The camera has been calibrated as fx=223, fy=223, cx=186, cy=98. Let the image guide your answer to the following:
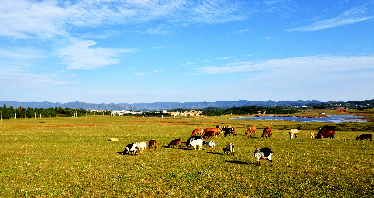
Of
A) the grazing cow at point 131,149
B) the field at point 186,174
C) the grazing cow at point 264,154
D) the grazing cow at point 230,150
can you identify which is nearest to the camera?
the field at point 186,174

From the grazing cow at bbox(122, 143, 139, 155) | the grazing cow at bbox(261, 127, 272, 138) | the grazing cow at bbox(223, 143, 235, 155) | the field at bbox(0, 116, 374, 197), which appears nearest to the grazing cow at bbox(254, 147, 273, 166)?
the field at bbox(0, 116, 374, 197)

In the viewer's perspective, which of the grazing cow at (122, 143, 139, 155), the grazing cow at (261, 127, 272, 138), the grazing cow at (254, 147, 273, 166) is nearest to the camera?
the grazing cow at (254, 147, 273, 166)

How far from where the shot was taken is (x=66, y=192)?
12.5 metres

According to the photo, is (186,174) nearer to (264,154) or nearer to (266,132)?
(264,154)

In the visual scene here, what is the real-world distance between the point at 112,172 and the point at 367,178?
686 inches

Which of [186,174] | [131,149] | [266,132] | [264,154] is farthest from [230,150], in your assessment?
[266,132]

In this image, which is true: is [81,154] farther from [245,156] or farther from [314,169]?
[314,169]

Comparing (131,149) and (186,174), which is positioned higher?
(131,149)

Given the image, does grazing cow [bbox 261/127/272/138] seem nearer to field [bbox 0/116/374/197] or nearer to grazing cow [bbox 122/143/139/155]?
A: field [bbox 0/116/374/197]

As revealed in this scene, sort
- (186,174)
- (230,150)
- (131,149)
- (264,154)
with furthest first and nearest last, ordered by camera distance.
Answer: (131,149) → (230,150) → (264,154) → (186,174)

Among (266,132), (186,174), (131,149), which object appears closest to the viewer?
(186,174)

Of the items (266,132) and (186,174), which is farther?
(266,132)

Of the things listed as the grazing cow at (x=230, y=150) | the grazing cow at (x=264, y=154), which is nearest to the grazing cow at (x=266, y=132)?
the grazing cow at (x=230, y=150)

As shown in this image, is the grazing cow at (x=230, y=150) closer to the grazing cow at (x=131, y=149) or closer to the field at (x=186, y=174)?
the field at (x=186, y=174)
